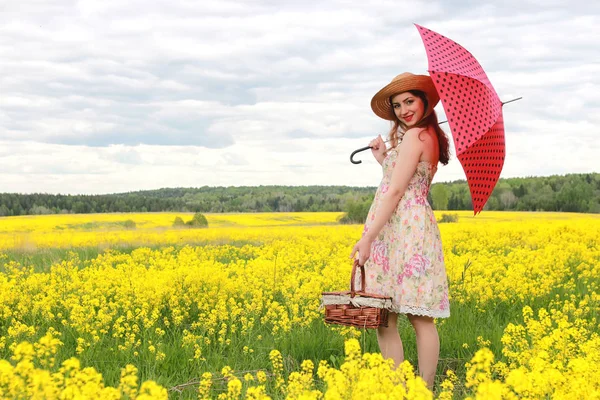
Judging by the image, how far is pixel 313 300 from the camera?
6.38 m

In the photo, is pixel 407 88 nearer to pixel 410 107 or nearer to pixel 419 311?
pixel 410 107

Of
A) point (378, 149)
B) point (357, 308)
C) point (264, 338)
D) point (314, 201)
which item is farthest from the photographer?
point (314, 201)

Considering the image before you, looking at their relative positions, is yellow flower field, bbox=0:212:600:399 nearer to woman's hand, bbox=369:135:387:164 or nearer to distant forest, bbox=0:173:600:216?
woman's hand, bbox=369:135:387:164

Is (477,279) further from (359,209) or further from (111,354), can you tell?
(359,209)

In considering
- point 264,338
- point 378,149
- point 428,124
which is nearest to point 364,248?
point 378,149

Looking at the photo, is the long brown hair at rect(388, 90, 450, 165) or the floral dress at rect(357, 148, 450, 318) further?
the long brown hair at rect(388, 90, 450, 165)

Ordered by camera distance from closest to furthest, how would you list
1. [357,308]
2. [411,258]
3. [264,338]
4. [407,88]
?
[357,308], [411,258], [407,88], [264,338]

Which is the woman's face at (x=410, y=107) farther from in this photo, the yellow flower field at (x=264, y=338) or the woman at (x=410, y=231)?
the yellow flower field at (x=264, y=338)

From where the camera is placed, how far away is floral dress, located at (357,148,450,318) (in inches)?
163

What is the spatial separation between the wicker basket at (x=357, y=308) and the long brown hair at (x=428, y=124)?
1107 mm

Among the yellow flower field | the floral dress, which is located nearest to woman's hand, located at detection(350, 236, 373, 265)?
the floral dress

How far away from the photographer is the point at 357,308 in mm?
4016

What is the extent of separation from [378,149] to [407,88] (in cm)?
49

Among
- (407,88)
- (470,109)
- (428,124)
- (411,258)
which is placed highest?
(407,88)
